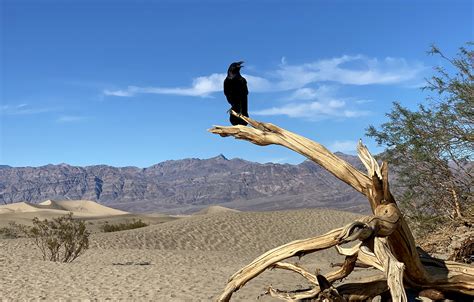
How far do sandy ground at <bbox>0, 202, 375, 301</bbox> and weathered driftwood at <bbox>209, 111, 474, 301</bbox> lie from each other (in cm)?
420

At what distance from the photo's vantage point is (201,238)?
98.1 ft

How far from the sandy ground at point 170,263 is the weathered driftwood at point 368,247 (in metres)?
4.20

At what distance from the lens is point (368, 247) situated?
605cm

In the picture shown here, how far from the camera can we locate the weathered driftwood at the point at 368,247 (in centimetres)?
583

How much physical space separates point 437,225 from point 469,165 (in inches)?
64.0

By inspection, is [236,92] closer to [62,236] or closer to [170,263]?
[170,263]

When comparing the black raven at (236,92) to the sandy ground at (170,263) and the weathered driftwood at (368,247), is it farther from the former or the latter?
the sandy ground at (170,263)

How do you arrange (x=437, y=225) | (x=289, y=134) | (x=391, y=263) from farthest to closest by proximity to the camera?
(x=437, y=225) → (x=289, y=134) → (x=391, y=263)

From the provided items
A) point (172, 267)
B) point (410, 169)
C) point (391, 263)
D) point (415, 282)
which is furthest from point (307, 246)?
point (172, 267)

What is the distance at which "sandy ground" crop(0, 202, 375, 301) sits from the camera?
40.7ft

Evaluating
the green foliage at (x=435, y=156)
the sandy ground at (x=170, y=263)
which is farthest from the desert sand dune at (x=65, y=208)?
the green foliage at (x=435, y=156)

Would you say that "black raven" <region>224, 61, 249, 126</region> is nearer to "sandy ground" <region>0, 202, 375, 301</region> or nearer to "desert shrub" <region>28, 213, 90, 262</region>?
"sandy ground" <region>0, 202, 375, 301</region>

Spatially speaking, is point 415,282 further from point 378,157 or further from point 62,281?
point 62,281

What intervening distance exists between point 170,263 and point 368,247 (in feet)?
46.3
